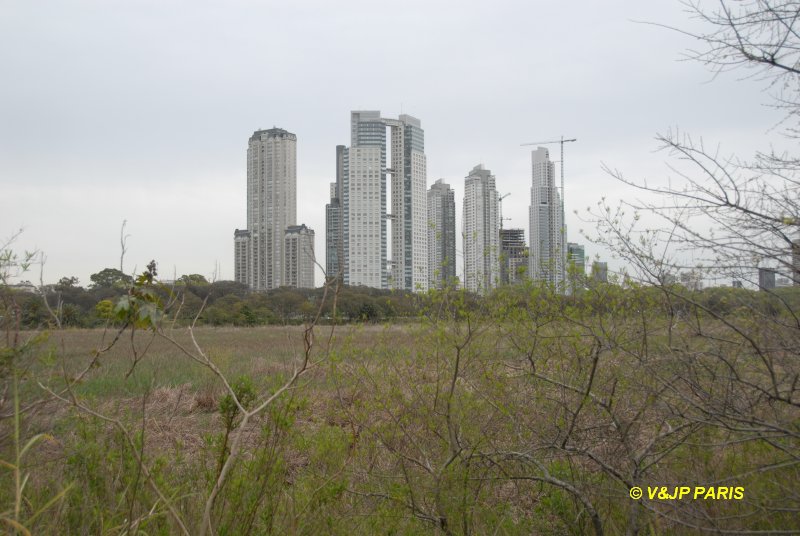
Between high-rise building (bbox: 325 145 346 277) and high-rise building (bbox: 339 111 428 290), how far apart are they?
729 millimetres

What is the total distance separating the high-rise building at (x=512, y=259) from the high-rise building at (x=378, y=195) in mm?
8211

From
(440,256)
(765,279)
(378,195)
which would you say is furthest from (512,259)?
(378,195)

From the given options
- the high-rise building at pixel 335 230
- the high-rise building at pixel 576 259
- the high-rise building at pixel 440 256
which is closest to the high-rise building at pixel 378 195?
the high-rise building at pixel 335 230

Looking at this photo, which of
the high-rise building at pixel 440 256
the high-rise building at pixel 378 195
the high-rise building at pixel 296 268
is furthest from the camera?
the high-rise building at pixel 378 195

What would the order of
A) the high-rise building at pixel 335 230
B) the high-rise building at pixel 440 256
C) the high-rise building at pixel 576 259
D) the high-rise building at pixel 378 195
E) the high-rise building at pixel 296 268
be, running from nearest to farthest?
the high-rise building at pixel 335 230, the high-rise building at pixel 576 259, the high-rise building at pixel 440 256, the high-rise building at pixel 296 268, the high-rise building at pixel 378 195

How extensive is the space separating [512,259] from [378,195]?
75.4 ft

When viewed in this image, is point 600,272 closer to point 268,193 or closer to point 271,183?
point 268,193

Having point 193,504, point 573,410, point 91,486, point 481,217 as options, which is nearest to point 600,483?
point 573,410

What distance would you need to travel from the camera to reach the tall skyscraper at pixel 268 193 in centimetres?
3109

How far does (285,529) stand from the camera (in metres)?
2.86

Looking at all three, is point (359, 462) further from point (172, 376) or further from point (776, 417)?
point (172, 376)

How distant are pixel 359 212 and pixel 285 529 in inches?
873

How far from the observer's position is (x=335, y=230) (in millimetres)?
11094

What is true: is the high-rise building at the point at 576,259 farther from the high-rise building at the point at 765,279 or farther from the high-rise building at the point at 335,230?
the high-rise building at the point at 335,230
